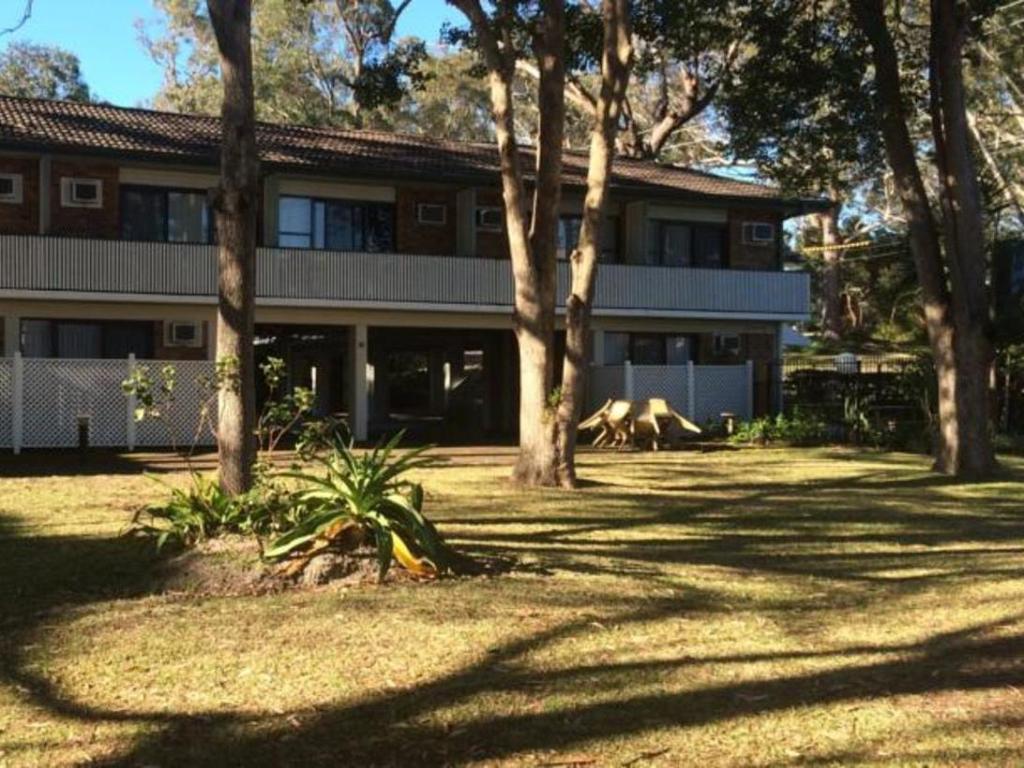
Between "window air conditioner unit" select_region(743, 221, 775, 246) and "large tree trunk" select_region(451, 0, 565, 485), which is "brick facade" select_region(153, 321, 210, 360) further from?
"window air conditioner unit" select_region(743, 221, 775, 246)

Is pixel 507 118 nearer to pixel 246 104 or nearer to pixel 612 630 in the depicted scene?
pixel 246 104

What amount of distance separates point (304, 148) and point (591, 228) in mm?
12458

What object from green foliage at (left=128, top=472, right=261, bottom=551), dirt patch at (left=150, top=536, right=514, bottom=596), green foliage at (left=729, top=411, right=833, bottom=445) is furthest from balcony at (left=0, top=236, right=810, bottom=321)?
dirt patch at (left=150, top=536, right=514, bottom=596)

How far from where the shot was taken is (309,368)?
33.3 metres

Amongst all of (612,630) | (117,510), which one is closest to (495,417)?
(117,510)

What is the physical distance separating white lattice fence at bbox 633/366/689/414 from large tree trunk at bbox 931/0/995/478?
32.7 ft

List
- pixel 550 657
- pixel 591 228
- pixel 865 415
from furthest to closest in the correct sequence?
pixel 865 415
pixel 591 228
pixel 550 657

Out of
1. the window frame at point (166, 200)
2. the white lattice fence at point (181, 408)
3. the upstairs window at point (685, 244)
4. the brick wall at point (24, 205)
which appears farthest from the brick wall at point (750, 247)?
the brick wall at point (24, 205)

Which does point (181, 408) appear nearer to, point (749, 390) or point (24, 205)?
point (24, 205)

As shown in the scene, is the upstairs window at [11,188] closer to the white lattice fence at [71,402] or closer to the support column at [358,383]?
the white lattice fence at [71,402]

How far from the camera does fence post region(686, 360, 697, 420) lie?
25484mm

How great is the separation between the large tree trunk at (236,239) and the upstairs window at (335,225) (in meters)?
14.6

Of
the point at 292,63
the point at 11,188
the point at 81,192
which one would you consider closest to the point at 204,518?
the point at 81,192

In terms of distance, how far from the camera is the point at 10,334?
69.8ft
